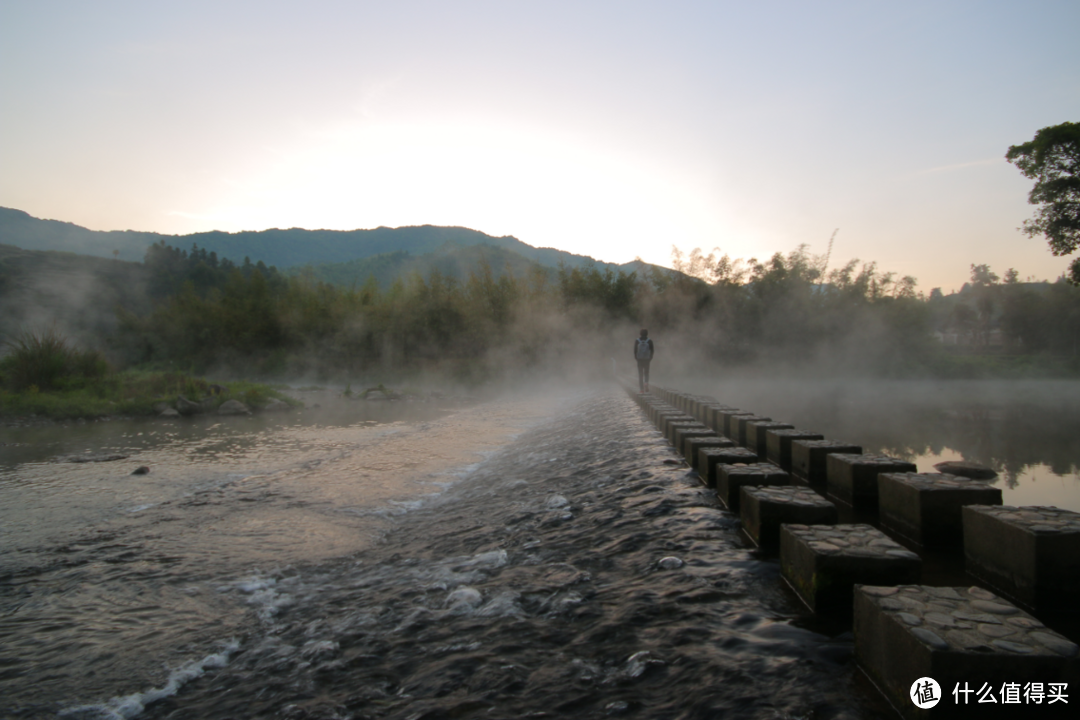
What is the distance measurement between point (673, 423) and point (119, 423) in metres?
12.5

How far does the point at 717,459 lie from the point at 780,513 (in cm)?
132

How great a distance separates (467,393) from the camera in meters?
21.4

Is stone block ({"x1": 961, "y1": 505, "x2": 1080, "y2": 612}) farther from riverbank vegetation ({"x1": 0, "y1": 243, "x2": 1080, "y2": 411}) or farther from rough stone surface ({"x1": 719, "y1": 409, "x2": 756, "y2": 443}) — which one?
riverbank vegetation ({"x1": 0, "y1": 243, "x2": 1080, "y2": 411})

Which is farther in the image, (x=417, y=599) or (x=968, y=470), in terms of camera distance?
(x=968, y=470)

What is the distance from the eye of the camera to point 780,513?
2812 millimetres

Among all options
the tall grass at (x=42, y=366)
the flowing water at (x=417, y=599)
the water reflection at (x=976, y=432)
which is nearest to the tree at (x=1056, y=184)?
the water reflection at (x=976, y=432)

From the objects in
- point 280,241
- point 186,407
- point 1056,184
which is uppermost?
point 280,241

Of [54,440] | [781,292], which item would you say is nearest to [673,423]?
[54,440]

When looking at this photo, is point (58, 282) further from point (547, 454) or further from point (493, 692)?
point (493, 692)

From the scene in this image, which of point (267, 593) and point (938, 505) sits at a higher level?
point (938, 505)

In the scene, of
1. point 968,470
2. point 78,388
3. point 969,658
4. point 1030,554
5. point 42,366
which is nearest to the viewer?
point 969,658

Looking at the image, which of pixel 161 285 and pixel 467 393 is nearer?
pixel 467 393

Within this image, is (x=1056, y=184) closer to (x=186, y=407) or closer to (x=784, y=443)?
(x=784, y=443)

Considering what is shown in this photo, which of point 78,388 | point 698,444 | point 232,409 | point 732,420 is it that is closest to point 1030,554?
point 698,444
